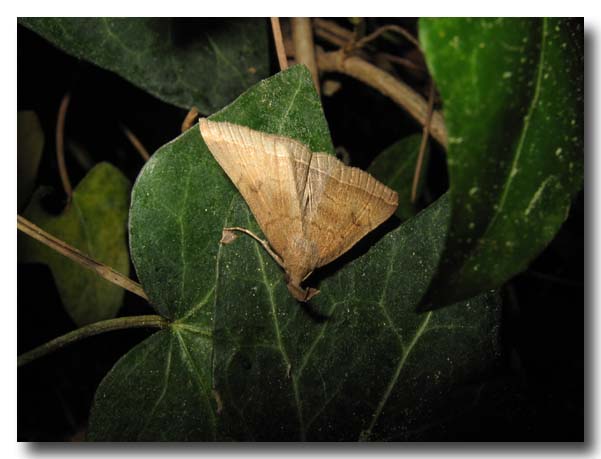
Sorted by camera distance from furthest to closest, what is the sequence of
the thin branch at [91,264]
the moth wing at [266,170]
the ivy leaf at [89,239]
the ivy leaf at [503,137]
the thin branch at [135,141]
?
the thin branch at [135,141] → the ivy leaf at [89,239] → the thin branch at [91,264] → the moth wing at [266,170] → the ivy leaf at [503,137]

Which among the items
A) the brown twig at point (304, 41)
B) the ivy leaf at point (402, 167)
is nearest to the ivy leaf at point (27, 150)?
the brown twig at point (304, 41)

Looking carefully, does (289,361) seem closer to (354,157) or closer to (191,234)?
(191,234)

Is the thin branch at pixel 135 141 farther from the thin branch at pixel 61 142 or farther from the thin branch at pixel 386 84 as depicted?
the thin branch at pixel 386 84

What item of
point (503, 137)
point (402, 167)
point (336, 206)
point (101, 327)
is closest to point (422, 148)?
point (402, 167)

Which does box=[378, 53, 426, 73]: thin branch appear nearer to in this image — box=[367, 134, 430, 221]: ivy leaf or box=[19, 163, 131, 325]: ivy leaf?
box=[367, 134, 430, 221]: ivy leaf

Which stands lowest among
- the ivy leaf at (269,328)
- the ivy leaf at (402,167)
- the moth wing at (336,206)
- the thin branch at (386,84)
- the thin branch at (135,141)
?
the ivy leaf at (269,328)

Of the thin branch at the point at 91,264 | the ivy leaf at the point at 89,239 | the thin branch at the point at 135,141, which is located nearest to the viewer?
the thin branch at the point at 91,264

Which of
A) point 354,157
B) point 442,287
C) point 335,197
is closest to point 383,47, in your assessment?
point 354,157
